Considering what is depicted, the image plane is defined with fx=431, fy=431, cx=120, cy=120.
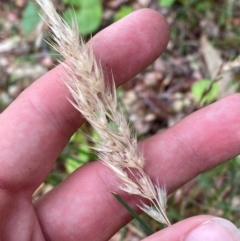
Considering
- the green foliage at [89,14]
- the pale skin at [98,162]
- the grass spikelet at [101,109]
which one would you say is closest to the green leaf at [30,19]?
the green foliage at [89,14]

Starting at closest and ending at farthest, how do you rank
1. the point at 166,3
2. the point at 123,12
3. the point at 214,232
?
the point at 214,232 → the point at 166,3 → the point at 123,12

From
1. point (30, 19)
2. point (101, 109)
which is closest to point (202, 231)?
point (101, 109)

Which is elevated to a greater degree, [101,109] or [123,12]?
[101,109]

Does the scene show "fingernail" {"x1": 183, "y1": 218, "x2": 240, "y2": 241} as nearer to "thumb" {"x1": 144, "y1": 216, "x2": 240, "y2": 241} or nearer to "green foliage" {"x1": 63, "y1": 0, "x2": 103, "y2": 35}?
"thumb" {"x1": 144, "y1": 216, "x2": 240, "y2": 241}

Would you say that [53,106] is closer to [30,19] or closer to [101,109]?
[101,109]

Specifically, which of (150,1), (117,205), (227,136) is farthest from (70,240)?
(150,1)

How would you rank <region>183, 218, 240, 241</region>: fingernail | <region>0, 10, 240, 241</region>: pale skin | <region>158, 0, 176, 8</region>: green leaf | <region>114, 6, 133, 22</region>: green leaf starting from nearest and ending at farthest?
<region>183, 218, 240, 241</region>: fingernail, <region>0, 10, 240, 241</region>: pale skin, <region>158, 0, 176, 8</region>: green leaf, <region>114, 6, 133, 22</region>: green leaf

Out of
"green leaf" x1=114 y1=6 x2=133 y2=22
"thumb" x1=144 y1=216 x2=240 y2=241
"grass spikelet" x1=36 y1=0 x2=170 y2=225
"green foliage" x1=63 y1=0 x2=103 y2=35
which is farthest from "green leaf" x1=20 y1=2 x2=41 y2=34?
"thumb" x1=144 y1=216 x2=240 y2=241
